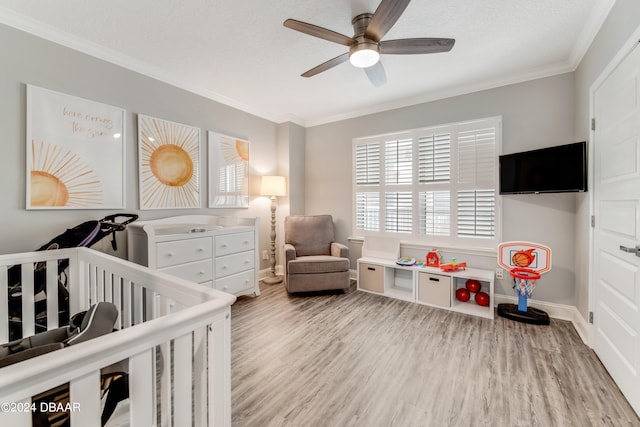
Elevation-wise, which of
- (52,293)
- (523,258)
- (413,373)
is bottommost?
(413,373)

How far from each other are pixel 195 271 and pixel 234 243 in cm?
52

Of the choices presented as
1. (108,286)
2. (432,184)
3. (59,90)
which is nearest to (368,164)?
(432,184)

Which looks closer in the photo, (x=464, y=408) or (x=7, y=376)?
(x=7, y=376)

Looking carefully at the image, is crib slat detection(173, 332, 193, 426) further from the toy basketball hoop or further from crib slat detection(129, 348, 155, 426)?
the toy basketball hoop

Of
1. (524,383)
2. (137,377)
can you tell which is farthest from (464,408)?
(137,377)

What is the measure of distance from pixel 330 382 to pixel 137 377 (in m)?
1.36

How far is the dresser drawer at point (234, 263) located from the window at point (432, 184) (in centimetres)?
164

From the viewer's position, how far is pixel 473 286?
2963 mm

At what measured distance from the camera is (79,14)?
76.6 inches

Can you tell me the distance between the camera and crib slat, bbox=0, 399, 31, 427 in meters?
0.53

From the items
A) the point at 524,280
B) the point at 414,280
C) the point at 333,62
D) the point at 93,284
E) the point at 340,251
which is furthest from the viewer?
the point at 340,251

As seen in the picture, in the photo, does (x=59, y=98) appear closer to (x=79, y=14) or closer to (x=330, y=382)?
(x=79, y=14)

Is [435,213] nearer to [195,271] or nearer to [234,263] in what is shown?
[234,263]

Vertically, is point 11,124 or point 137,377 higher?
point 11,124
